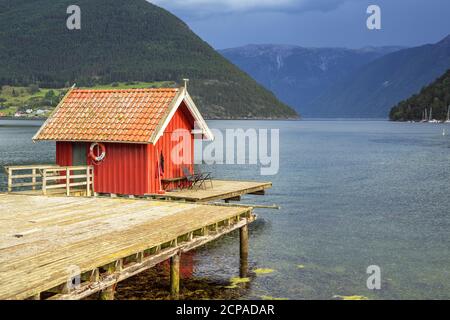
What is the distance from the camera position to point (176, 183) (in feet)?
93.6

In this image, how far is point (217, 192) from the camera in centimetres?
2802

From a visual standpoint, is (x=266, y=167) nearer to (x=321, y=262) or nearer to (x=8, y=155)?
(x=8, y=155)

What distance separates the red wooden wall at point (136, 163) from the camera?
26484 millimetres

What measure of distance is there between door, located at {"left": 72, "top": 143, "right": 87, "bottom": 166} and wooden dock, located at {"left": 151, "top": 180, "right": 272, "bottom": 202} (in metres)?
4.69

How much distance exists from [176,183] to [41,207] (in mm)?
9653

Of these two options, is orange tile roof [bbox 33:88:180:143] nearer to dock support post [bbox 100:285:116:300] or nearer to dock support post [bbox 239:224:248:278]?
dock support post [bbox 239:224:248:278]

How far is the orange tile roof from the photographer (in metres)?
26.5

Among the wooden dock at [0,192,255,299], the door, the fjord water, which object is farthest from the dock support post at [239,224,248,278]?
the door

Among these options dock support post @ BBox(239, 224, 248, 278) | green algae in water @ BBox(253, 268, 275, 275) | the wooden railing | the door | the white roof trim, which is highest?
the white roof trim

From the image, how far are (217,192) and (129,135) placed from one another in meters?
5.27

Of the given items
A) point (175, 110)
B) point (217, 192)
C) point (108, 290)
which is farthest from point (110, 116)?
point (108, 290)

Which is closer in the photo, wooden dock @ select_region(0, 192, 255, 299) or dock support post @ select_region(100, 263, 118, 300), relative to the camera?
wooden dock @ select_region(0, 192, 255, 299)

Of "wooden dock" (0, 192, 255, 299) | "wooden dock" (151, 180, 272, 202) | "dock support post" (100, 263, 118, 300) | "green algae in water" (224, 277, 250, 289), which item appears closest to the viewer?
"wooden dock" (0, 192, 255, 299)

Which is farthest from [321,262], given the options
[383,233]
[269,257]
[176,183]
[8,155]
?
[8,155]
